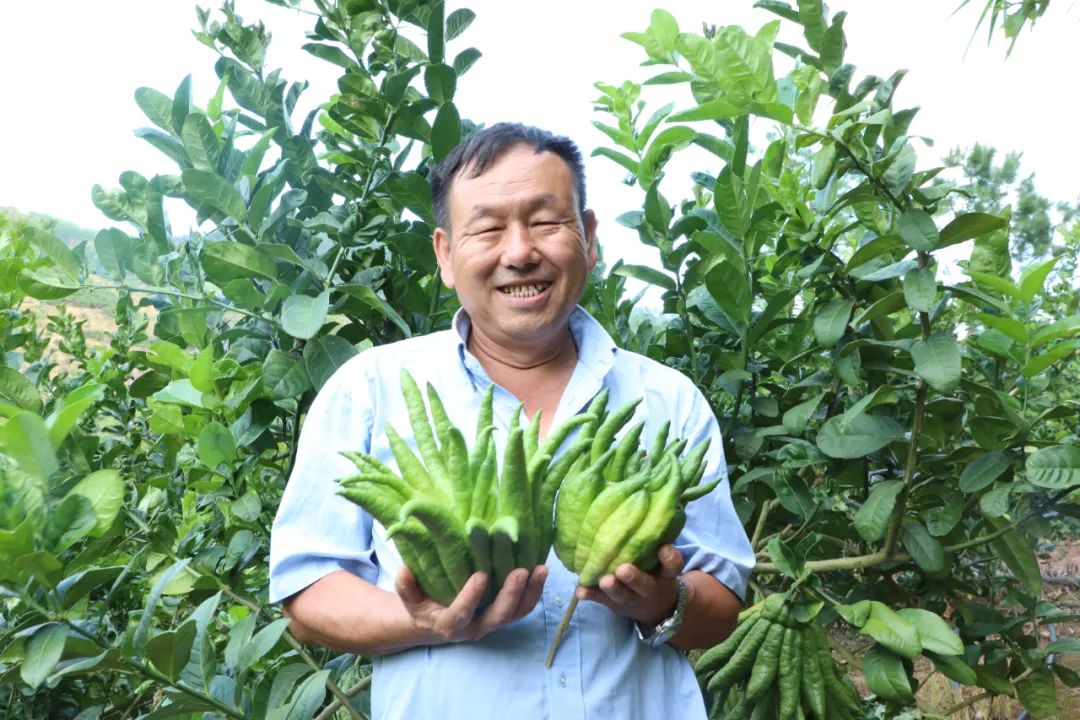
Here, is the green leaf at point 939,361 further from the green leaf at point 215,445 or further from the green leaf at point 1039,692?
the green leaf at point 215,445

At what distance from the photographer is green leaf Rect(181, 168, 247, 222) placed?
1783mm

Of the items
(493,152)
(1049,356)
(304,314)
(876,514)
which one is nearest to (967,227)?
(1049,356)

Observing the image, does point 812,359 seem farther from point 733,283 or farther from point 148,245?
point 148,245

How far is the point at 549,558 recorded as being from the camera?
1.40 metres

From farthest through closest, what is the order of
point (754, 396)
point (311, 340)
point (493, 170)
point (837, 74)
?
point (754, 396) → point (311, 340) → point (837, 74) → point (493, 170)

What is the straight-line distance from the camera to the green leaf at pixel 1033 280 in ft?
5.76

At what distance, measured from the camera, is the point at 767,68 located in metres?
1.59

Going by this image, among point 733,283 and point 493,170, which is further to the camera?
point 733,283

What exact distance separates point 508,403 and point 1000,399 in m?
0.86

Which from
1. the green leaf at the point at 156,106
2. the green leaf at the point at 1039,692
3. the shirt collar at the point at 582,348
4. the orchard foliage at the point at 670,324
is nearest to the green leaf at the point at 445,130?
the orchard foliage at the point at 670,324

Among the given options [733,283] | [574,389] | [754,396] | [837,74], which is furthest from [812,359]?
[574,389]

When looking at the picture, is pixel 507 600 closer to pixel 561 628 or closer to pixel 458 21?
pixel 561 628

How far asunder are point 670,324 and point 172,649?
3.99 ft

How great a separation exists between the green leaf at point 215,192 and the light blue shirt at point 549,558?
18.2 inches
